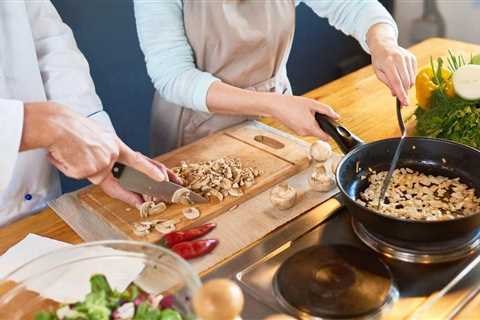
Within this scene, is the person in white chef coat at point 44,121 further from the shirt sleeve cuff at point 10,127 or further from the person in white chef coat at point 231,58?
the person in white chef coat at point 231,58

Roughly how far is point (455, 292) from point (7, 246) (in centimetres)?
77

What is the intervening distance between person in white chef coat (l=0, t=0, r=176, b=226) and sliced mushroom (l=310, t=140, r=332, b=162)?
31 cm

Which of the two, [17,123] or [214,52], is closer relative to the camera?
[17,123]

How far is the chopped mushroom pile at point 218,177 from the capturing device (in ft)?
3.58

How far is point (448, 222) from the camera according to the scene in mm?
792

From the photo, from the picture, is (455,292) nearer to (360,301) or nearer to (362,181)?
(360,301)

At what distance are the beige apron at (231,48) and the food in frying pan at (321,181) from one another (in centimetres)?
37

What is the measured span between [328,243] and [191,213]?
269 millimetres

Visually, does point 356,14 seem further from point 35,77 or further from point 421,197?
point 35,77

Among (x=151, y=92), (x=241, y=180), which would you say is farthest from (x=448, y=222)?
(x=151, y=92)

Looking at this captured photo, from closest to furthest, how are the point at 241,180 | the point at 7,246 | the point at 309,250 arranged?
the point at 309,250, the point at 7,246, the point at 241,180

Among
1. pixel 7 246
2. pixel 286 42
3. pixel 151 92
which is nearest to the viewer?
pixel 7 246

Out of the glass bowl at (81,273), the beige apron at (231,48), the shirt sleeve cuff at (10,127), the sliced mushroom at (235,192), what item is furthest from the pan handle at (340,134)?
the shirt sleeve cuff at (10,127)

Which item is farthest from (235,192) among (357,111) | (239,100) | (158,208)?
(357,111)
